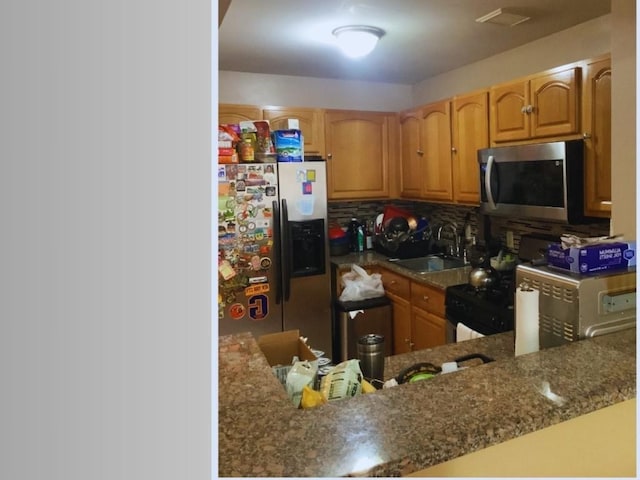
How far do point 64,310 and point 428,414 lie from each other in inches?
23.5

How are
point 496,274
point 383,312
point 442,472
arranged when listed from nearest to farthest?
1. point 442,472
2. point 496,274
3. point 383,312

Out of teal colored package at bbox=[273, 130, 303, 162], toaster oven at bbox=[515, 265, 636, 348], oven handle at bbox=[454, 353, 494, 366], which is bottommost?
oven handle at bbox=[454, 353, 494, 366]

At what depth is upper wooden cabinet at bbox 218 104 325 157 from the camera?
3.19 metres

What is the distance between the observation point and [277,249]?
2.87 m

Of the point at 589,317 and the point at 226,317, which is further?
the point at 226,317

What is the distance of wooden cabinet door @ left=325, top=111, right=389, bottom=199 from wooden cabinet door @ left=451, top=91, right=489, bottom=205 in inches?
27.1

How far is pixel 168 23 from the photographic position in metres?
0.57

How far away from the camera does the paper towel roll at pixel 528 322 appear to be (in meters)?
1.27

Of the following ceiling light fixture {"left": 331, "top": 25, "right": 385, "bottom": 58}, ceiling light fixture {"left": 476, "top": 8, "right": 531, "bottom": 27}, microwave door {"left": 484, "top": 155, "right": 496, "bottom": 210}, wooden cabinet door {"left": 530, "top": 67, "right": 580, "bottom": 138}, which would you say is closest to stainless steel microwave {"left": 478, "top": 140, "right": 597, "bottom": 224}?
microwave door {"left": 484, "top": 155, "right": 496, "bottom": 210}

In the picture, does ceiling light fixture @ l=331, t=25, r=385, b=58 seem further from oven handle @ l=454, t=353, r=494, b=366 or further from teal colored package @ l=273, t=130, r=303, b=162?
oven handle @ l=454, t=353, r=494, b=366

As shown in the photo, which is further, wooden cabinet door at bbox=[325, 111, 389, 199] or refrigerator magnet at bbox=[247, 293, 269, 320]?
wooden cabinet door at bbox=[325, 111, 389, 199]

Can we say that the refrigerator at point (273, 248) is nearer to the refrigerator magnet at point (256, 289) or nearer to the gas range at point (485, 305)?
the refrigerator magnet at point (256, 289)

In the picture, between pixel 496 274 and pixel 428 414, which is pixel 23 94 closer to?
pixel 428 414

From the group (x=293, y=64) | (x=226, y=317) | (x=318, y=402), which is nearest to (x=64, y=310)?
(x=318, y=402)
